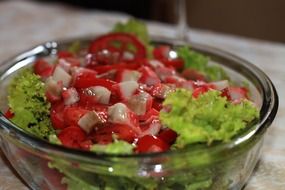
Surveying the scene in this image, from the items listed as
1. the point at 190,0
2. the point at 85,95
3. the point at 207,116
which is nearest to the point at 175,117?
the point at 207,116

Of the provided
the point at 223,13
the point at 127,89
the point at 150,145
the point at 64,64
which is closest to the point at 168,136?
the point at 150,145

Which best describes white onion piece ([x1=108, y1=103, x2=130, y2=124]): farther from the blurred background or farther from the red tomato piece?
the blurred background

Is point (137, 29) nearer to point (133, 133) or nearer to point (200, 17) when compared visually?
point (133, 133)

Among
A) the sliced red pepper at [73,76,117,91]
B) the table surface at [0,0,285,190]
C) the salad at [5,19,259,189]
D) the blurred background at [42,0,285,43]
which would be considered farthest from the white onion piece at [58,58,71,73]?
the blurred background at [42,0,285,43]

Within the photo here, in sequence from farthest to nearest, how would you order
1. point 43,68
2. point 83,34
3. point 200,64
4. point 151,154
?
point 83,34, point 200,64, point 43,68, point 151,154

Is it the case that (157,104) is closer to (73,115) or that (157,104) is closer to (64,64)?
(73,115)

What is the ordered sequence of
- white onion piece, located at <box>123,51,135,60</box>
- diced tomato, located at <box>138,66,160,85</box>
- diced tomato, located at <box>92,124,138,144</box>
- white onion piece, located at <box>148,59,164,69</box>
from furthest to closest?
white onion piece, located at <box>123,51,135,60</box>
white onion piece, located at <box>148,59,164,69</box>
diced tomato, located at <box>138,66,160,85</box>
diced tomato, located at <box>92,124,138,144</box>
